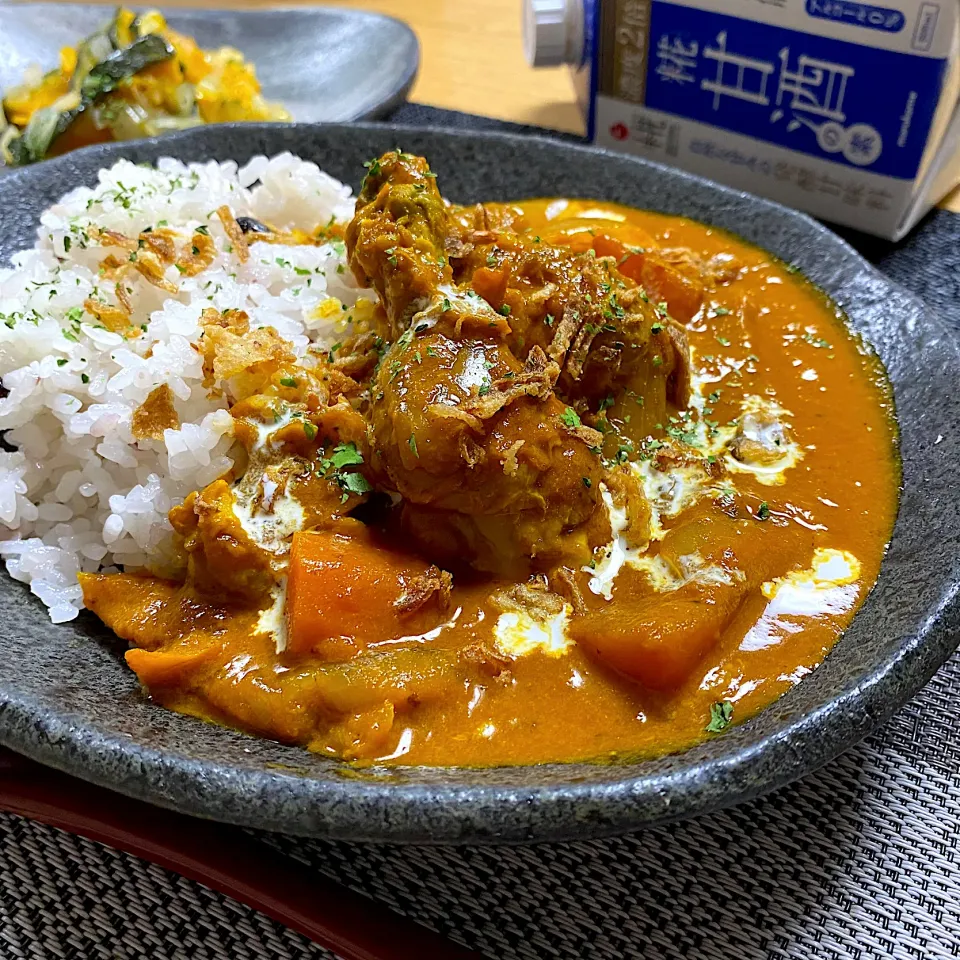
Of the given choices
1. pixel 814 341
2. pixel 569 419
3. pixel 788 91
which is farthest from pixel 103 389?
pixel 788 91

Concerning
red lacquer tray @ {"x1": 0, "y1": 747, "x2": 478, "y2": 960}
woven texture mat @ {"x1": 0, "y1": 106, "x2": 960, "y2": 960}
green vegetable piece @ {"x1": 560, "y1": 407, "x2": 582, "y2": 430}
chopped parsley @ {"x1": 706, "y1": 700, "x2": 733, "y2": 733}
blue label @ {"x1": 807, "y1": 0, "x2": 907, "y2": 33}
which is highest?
blue label @ {"x1": 807, "y1": 0, "x2": 907, "y2": 33}

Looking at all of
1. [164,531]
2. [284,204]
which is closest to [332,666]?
[164,531]

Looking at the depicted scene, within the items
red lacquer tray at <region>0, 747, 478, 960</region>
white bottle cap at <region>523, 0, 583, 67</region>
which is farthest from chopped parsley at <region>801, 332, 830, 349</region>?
white bottle cap at <region>523, 0, 583, 67</region>

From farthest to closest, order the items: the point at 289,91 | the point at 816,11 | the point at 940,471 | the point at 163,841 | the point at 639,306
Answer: the point at 289,91 < the point at 816,11 < the point at 639,306 < the point at 940,471 < the point at 163,841

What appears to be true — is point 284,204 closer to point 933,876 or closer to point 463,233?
point 463,233

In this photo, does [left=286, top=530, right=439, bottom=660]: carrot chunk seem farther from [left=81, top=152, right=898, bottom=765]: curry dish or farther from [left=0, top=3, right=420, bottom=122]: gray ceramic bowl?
[left=0, top=3, right=420, bottom=122]: gray ceramic bowl
